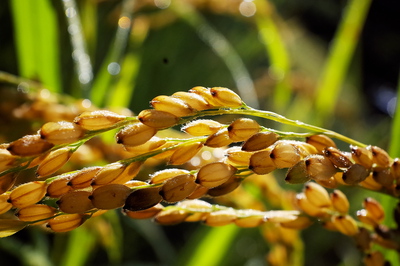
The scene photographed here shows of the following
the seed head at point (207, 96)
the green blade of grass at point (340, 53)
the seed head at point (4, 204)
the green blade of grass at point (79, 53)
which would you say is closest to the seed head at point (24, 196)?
the seed head at point (4, 204)

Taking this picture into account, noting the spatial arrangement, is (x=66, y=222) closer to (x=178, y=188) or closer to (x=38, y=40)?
(x=178, y=188)

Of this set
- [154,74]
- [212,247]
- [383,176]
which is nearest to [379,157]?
[383,176]

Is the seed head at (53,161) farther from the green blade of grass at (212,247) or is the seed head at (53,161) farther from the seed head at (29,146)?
the green blade of grass at (212,247)

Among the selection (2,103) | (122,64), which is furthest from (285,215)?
(122,64)

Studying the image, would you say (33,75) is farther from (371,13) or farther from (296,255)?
(371,13)

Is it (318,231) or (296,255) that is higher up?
(296,255)

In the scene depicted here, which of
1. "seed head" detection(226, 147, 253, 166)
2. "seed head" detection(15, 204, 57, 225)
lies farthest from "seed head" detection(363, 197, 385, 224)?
"seed head" detection(15, 204, 57, 225)

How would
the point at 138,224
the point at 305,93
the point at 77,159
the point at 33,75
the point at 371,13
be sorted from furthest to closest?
the point at 371,13 < the point at 305,93 < the point at 138,224 < the point at 33,75 < the point at 77,159
